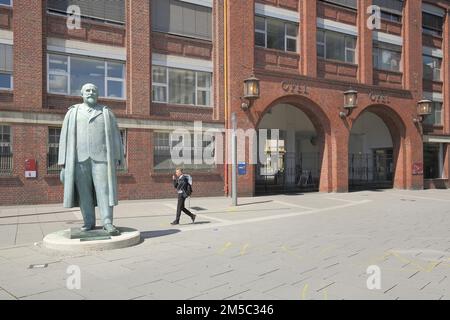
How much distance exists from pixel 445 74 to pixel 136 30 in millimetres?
22554

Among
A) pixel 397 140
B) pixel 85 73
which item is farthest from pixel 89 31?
pixel 397 140

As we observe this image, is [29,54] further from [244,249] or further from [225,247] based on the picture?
[244,249]

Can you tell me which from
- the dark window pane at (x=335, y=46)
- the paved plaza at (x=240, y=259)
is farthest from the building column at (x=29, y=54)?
the dark window pane at (x=335, y=46)

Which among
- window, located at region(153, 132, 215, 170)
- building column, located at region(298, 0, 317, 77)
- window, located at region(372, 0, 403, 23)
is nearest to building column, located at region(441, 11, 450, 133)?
window, located at region(372, 0, 403, 23)

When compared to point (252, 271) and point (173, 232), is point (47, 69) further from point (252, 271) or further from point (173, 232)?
point (252, 271)

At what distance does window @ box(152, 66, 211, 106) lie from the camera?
732 inches

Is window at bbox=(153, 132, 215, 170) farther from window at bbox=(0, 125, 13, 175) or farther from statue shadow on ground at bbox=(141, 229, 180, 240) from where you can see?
statue shadow on ground at bbox=(141, 229, 180, 240)

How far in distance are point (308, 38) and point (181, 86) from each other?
767 centimetres

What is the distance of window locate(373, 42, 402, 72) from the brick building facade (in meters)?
0.07

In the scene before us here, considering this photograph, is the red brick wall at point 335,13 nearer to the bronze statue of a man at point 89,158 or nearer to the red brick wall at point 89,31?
the red brick wall at point 89,31

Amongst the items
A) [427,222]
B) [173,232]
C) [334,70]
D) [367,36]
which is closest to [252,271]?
[173,232]

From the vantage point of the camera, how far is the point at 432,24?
93.6ft

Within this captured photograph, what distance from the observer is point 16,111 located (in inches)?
597

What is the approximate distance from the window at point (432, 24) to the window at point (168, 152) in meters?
19.0
